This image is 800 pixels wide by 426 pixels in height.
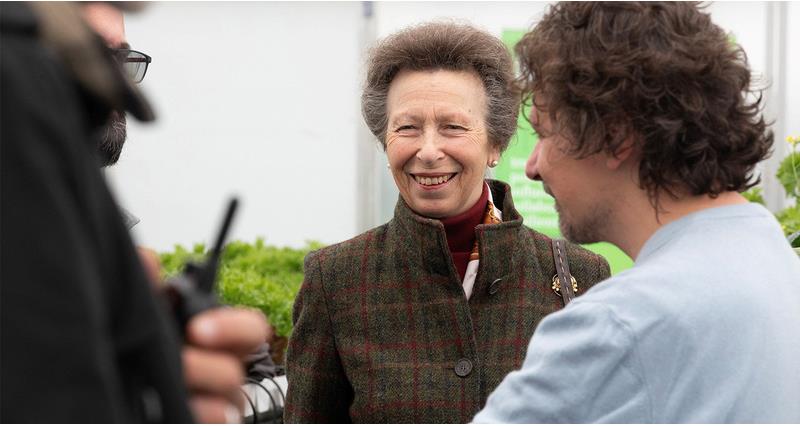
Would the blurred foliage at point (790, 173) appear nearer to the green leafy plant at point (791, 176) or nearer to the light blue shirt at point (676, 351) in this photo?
the green leafy plant at point (791, 176)

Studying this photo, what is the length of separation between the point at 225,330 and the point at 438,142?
2477 millimetres

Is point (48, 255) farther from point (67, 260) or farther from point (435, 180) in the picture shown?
point (435, 180)

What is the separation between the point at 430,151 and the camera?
3521mm

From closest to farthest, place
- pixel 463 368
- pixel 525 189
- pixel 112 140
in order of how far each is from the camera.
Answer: pixel 112 140 < pixel 463 368 < pixel 525 189

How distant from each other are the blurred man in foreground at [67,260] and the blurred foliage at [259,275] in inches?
129

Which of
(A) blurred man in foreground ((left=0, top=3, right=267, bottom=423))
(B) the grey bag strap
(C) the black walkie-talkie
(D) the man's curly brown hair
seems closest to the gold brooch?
(B) the grey bag strap

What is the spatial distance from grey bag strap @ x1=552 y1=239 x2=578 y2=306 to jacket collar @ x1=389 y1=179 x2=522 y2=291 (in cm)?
16

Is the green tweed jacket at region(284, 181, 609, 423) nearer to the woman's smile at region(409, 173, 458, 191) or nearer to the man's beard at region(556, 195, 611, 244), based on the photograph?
the woman's smile at region(409, 173, 458, 191)

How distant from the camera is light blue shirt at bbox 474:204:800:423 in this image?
183 centimetres

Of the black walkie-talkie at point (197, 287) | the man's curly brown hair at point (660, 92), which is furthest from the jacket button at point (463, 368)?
the black walkie-talkie at point (197, 287)

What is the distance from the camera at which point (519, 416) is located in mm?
1898

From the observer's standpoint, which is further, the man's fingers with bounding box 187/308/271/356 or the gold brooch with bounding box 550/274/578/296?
the gold brooch with bounding box 550/274/578/296

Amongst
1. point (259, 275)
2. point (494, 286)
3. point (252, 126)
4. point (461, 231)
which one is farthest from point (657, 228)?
point (252, 126)

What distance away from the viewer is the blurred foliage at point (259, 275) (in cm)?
473
